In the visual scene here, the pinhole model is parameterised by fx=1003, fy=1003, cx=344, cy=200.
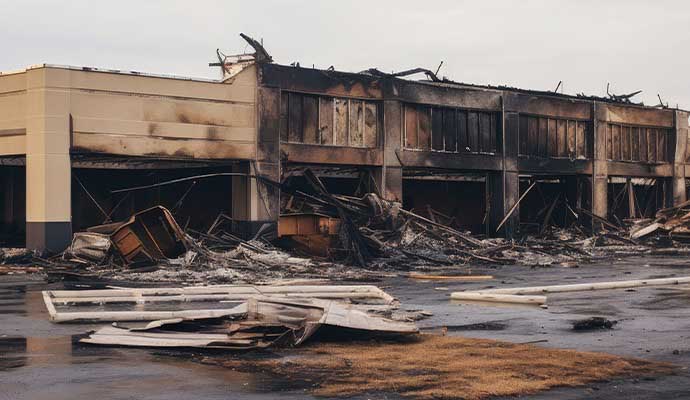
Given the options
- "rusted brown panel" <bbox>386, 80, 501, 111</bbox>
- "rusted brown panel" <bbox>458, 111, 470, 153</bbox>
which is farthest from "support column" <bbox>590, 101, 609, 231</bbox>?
"rusted brown panel" <bbox>458, 111, 470, 153</bbox>

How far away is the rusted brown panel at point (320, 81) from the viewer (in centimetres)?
3728

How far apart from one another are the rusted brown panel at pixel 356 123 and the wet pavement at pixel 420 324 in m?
17.2

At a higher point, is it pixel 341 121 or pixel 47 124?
pixel 341 121

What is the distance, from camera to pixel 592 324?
14.4 m

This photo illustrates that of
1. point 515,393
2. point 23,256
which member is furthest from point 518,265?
point 515,393

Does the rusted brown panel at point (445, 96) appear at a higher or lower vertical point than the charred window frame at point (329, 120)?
higher

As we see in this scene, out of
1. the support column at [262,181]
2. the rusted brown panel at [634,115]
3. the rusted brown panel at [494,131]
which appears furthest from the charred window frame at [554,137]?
the support column at [262,181]

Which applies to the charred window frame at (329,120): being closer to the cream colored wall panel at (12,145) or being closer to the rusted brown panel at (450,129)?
the rusted brown panel at (450,129)

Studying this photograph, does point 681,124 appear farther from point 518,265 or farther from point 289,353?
point 289,353

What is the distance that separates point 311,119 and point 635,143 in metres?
20.9

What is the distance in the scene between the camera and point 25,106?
3256 centimetres

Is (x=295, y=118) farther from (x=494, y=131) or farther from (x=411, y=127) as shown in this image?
(x=494, y=131)

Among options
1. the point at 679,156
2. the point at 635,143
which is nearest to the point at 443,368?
the point at 635,143

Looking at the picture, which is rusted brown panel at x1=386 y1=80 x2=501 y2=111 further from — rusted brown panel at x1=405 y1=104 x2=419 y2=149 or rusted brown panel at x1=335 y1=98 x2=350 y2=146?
rusted brown panel at x1=335 y1=98 x2=350 y2=146
